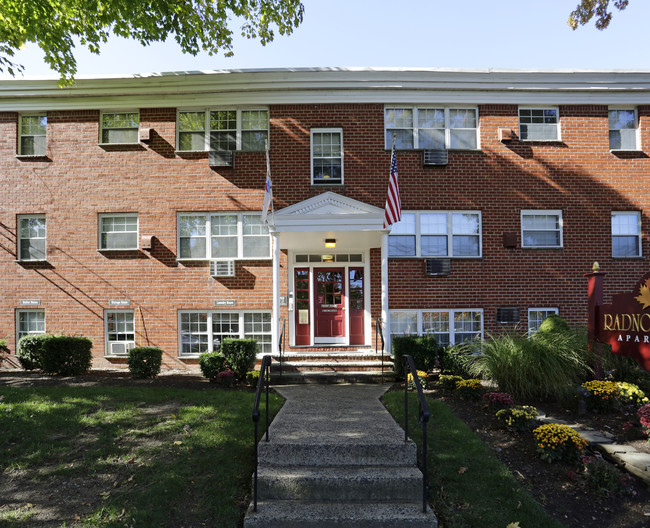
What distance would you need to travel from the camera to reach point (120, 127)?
1142 cm

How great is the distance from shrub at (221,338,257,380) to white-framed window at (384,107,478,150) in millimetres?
6588

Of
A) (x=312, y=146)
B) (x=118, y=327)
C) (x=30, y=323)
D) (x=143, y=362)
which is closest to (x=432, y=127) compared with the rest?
(x=312, y=146)

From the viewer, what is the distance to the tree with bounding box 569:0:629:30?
31.0 feet

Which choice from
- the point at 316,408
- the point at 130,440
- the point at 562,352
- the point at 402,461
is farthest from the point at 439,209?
the point at 130,440

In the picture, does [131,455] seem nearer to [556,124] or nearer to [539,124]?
[539,124]

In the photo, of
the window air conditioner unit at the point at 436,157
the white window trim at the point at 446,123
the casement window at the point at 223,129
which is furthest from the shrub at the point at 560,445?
the casement window at the point at 223,129

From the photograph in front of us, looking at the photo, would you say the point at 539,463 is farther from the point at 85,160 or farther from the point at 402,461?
the point at 85,160

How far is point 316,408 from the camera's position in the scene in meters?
6.72

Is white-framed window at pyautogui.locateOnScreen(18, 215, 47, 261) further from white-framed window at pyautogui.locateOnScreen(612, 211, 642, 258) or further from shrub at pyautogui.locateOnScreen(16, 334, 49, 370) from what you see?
white-framed window at pyautogui.locateOnScreen(612, 211, 642, 258)

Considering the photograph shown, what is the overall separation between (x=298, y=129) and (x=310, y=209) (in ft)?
9.48

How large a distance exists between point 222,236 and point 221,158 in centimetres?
212

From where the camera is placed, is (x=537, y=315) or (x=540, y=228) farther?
(x=540, y=228)

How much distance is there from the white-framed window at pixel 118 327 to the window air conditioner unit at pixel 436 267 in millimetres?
8229

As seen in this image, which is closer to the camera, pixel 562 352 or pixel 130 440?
pixel 130 440
